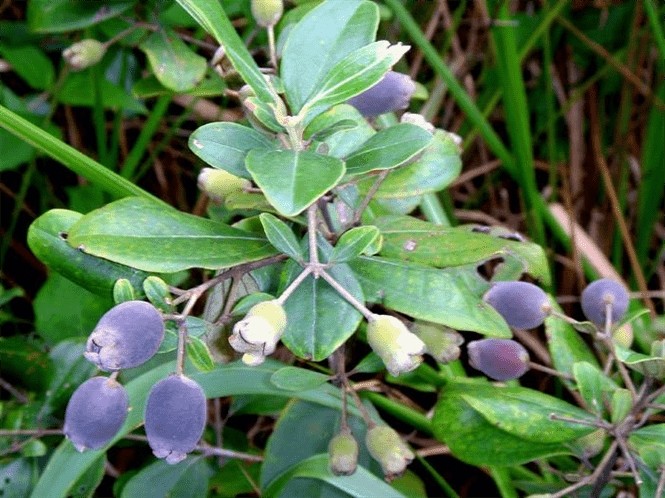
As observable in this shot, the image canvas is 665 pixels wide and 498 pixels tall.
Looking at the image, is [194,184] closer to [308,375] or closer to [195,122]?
[195,122]

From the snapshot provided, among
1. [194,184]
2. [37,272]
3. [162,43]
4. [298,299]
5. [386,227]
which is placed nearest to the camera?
[298,299]

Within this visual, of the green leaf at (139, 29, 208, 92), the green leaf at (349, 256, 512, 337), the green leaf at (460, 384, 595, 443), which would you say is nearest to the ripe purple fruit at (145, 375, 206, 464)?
the green leaf at (349, 256, 512, 337)

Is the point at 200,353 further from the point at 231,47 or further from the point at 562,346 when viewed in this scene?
the point at 562,346

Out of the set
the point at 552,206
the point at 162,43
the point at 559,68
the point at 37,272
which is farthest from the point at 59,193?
the point at 559,68

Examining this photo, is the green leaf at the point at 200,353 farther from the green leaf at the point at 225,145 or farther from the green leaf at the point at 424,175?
the green leaf at the point at 424,175

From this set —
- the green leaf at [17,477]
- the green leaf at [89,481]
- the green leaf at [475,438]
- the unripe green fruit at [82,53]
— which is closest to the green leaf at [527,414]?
the green leaf at [475,438]

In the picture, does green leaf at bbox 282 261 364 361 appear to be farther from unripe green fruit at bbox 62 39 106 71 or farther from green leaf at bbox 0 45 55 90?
green leaf at bbox 0 45 55 90
